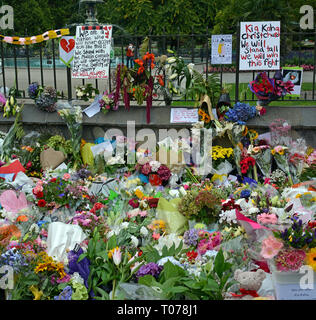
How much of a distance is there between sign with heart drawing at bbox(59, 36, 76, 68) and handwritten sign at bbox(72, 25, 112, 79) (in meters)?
0.16

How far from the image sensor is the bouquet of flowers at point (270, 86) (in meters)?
5.46

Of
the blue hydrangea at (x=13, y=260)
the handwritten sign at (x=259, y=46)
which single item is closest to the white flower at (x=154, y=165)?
the handwritten sign at (x=259, y=46)

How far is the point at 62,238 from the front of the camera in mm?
3631

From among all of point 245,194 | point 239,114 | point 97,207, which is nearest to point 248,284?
point 245,194

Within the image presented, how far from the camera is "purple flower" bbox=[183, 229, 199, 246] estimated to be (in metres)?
3.69

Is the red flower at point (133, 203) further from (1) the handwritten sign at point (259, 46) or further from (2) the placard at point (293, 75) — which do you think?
(2) the placard at point (293, 75)

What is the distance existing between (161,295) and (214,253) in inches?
26.1

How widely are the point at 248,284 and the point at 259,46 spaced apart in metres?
3.49

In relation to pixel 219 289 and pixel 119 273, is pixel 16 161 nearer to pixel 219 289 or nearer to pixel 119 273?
pixel 119 273

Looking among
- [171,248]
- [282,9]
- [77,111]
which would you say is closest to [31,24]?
[282,9]

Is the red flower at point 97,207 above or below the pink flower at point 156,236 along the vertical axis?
above

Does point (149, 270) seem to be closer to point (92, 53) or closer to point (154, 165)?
point (154, 165)

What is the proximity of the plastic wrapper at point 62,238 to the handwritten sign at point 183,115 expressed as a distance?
7.75 ft

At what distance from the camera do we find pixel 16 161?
Result: 514 cm
